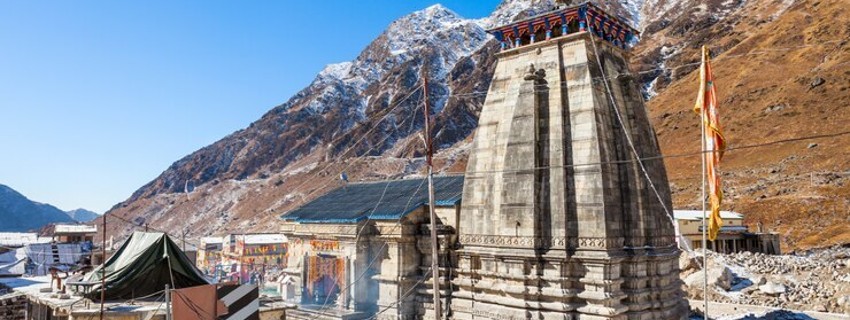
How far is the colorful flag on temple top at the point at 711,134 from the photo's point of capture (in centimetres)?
1287

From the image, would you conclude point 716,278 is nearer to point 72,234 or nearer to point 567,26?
→ point 567,26

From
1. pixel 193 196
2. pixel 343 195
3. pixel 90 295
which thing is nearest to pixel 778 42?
pixel 343 195

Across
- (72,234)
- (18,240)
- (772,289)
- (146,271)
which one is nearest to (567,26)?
(146,271)

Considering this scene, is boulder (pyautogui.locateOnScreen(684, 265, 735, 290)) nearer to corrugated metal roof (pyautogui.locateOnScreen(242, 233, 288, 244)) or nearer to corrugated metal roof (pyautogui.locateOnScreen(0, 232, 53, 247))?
corrugated metal roof (pyautogui.locateOnScreen(242, 233, 288, 244))

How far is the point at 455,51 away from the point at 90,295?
17992 centimetres

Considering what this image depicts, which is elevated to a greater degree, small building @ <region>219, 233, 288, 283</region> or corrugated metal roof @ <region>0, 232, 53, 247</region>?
corrugated metal roof @ <region>0, 232, 53, 247</region>

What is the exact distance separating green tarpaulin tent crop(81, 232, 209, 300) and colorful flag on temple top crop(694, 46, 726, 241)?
42.0ft

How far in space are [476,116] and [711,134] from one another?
129861 millimetres

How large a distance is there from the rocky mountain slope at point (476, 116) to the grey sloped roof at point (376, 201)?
3645mm

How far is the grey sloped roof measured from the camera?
20.8m

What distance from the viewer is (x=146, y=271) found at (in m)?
14.2

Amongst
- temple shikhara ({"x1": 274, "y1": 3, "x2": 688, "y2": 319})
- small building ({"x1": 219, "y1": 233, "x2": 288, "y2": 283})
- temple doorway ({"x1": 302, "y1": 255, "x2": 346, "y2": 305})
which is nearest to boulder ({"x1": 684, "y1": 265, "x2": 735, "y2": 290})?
temple shikhara ({"x1": 274, "y1": 3, "x2": 688, "y2": 319})

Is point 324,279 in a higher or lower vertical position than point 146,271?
lower

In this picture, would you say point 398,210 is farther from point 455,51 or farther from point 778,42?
point 455,51
